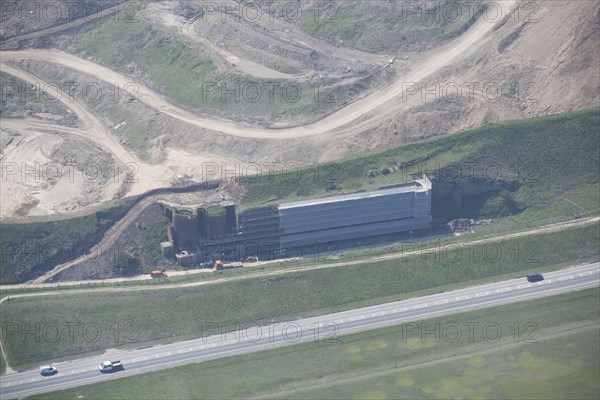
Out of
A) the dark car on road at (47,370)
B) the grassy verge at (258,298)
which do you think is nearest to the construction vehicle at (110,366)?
the grassy verge at (258,298)

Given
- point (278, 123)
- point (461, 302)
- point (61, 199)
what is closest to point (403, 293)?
point (461, 302)

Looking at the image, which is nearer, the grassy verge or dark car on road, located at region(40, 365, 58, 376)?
dark car on road, located at region(40, 365, 58, 376)

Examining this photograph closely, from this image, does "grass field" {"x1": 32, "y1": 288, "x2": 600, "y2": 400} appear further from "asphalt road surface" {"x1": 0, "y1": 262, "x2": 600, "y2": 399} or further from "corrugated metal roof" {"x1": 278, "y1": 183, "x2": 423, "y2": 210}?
"corrugated metal roof" {"x1": 278, "y1": 183, "x2": 423, "y2": 210}

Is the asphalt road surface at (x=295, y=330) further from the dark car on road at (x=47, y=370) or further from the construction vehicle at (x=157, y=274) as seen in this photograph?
the construction vehicle at (x=157, y=274)

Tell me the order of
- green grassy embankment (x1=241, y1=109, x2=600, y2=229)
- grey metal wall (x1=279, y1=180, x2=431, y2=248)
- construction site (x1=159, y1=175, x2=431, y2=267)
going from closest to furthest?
construction site (x1=159, y1=175, x2=431, y2=267)
grey metal wall (x1=279, y1=180, x2=431, y2=248)
green grassy embankment (x1=241, y1=109, x2=600, y2=229)

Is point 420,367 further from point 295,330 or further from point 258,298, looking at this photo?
point 258,298

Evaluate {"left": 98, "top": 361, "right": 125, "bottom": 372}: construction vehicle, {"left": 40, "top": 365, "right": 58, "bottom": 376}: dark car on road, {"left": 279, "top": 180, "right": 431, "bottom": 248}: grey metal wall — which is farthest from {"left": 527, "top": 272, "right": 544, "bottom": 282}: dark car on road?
{"left": 40, "top": 365, "right": 58, "bottom": 376}: dark car on road

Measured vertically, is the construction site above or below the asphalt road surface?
above
